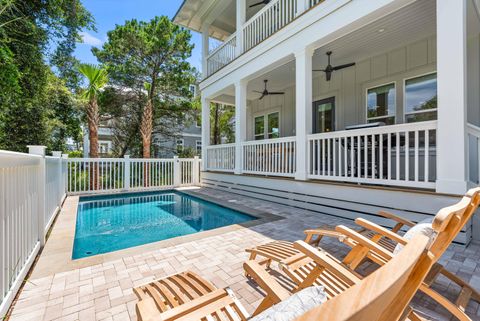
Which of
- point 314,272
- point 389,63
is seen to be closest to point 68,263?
point 314,272

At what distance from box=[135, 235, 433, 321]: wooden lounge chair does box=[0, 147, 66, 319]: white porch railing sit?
1224 mm

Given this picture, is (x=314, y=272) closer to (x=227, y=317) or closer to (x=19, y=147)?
(x=227, y=317)

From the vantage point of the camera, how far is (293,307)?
1.02 meters

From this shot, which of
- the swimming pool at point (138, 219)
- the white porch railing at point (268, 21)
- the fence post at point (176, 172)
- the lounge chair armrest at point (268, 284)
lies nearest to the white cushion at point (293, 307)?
the lounge chair armrest at point (268, 284)

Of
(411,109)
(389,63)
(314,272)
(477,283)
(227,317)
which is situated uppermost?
(389,63)

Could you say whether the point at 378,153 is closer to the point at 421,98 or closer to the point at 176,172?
the point at 421,98

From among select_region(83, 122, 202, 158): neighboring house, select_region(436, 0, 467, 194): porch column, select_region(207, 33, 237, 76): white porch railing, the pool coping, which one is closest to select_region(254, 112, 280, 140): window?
select_region(207, 33, 237, 76): white porch railing

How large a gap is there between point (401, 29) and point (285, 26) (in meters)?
2.48

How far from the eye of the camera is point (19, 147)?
9.57 metres

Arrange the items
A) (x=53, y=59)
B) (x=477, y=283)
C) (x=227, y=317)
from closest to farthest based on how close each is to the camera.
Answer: (x=227, y=317), (x=477, y=283), (x=53, y=59)

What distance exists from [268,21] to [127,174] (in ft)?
→ 22.5

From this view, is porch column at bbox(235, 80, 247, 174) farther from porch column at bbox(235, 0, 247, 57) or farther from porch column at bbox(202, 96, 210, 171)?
porch column at bbox(202, 96, 210, 171)

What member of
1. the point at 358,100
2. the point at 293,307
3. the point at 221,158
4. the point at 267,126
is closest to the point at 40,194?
the point at 293,307

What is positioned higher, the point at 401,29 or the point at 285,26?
the point at 285,26
